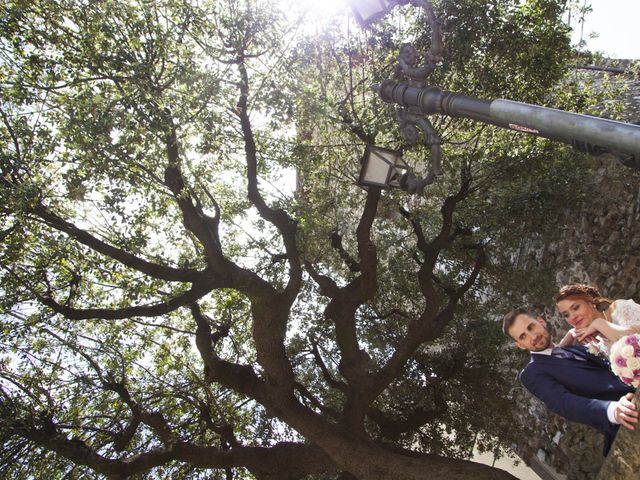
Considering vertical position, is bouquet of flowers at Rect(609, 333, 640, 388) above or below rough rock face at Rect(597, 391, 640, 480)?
above

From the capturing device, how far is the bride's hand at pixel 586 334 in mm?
4730

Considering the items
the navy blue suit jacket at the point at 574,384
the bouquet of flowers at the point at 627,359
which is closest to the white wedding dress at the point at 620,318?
the navy blue suit jacket at the point at 574,384

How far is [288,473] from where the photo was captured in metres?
10.1

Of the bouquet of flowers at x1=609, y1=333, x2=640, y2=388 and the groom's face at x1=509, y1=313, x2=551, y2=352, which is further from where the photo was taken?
the groom's face at x1=509, y1=313, x2=551, y2=352

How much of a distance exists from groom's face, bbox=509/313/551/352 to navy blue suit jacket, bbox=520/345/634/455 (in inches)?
3.9

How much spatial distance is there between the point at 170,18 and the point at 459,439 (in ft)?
35.6

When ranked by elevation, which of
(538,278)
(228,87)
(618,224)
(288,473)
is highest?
(228,87)

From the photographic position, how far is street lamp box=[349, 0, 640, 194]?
3684mm

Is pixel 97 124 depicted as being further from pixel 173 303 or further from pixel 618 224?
pixel 618 224

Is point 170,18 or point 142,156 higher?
point 170,18

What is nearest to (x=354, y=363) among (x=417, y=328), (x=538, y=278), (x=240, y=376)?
(x=417, y=328)

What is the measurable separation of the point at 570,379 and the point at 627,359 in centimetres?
60

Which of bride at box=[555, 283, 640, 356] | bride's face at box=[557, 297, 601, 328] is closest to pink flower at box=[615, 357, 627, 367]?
bride at box=[555, 283, 640, 356]

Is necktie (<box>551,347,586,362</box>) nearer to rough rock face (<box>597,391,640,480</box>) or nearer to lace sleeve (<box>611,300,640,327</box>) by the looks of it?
lace sleeve (<box>611,300,640,327</box>)
